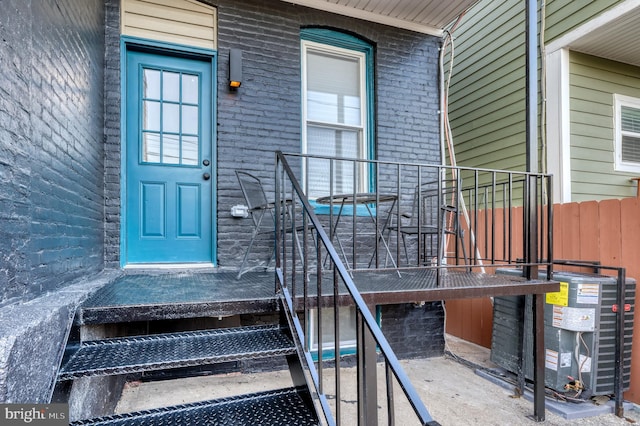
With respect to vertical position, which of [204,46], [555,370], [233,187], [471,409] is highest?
[204,46]

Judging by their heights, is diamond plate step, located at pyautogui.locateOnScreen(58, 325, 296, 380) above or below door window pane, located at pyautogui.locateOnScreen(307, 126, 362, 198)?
below

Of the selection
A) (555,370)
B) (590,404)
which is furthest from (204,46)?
(590,404)

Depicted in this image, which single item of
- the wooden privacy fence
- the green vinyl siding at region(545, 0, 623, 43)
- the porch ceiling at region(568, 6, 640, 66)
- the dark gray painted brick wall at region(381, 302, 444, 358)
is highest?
the green vinyl siding at region(545, 0, 623, 43)

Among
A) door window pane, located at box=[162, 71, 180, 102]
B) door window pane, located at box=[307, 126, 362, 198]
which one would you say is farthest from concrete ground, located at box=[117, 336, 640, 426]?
door window pane, located at box=[162, 71, 180, 102]

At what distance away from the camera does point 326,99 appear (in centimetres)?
376

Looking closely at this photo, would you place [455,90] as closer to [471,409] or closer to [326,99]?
[326,99]

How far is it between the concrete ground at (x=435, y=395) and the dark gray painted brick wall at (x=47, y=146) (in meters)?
1.09

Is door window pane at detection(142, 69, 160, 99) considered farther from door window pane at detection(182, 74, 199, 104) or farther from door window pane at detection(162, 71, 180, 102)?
door window pane at detection(182, 74, 199, 104)

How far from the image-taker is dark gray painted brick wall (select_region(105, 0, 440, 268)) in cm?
300

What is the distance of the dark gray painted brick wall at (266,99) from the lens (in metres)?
3.00

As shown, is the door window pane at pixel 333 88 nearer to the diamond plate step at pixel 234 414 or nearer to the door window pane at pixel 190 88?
the door window pane at pixel 190 88

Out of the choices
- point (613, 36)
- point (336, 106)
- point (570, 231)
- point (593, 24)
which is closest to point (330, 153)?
point (336, 106)

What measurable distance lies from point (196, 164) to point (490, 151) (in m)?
3.96

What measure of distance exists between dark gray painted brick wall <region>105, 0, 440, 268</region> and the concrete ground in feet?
3.26
